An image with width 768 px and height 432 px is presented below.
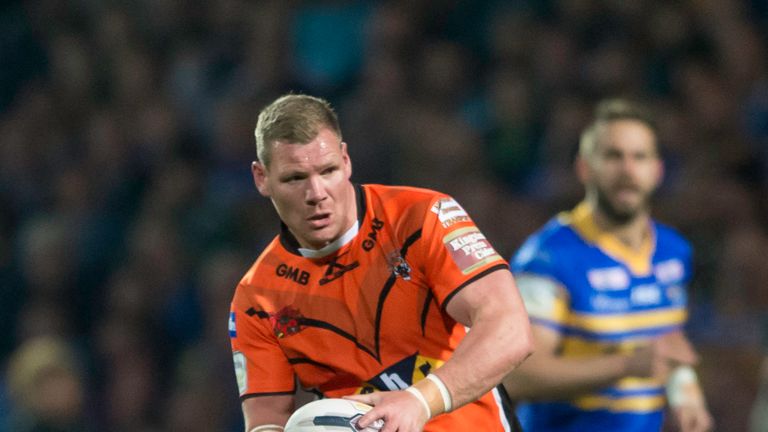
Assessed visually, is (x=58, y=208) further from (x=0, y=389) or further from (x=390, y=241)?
(x=390, y=241)

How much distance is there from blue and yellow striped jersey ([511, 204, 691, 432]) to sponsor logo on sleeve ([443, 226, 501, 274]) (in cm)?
139

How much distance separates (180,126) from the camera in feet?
32.5

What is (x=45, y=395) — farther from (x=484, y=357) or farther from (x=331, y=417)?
(x=484, y=357)

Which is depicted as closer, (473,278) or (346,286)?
(473,278)

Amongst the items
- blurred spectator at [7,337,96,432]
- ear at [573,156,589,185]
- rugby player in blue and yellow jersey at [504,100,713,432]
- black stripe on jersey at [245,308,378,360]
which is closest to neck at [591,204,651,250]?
rugby player in blue and yellow jersey at [504,100,713,432]

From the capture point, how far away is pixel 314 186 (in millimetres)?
3967

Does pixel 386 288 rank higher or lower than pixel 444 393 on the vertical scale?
higher

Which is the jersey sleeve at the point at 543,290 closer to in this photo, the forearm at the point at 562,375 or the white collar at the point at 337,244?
the forearm at the point at 562,375

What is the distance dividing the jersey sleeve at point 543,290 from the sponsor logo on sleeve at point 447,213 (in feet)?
4.30

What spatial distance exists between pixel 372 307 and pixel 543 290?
146cm

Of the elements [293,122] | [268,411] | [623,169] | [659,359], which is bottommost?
[659,359]

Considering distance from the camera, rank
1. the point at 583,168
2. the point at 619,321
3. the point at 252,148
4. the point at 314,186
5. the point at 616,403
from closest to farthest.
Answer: the point at 314,186 → the point at 616,403 → the point at 619,321 → the point at 583,168 → the point at 252,148

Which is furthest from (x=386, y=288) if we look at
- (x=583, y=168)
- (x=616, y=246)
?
(x=583, y=168)

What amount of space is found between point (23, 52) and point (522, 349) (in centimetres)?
851
